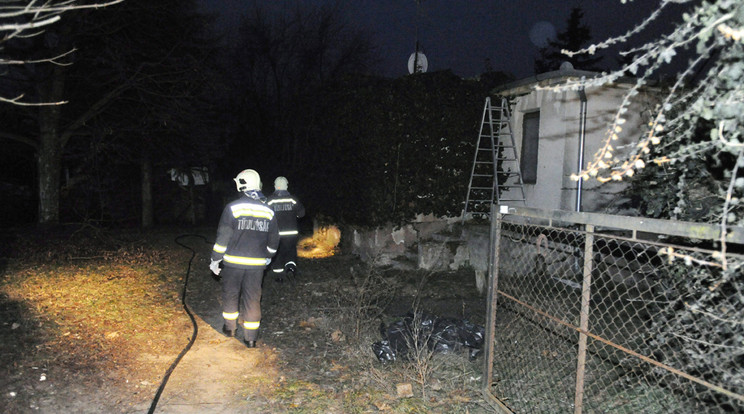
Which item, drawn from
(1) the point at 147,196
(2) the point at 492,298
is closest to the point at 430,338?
(2) the point at 492,298

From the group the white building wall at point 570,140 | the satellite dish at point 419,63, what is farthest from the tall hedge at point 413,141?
the satellite dish at point 419,63

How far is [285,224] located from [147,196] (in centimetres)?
1134

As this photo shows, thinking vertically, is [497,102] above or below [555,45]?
below

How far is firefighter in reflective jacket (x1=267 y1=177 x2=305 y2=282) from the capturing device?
851 centimetres

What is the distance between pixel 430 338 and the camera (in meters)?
5.33

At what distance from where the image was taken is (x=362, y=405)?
14.1 feet

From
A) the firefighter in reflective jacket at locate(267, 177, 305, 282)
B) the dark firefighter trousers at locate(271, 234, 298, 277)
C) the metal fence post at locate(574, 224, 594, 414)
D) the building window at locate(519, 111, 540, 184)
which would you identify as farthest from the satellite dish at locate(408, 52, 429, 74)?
the metal fence post at locate(574, 224, 594, 414)

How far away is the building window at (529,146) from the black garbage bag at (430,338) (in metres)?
5.22

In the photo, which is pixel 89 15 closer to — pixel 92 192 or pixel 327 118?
pixel 327 118

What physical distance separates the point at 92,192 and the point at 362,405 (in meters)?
18.1

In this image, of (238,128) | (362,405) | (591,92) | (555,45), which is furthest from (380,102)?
(555,45)

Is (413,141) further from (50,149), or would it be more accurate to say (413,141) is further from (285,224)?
(50,149)

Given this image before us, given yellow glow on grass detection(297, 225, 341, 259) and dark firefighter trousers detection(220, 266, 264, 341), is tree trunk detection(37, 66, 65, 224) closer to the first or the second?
yellow glow on grass detection(297, 225, 341, 259)

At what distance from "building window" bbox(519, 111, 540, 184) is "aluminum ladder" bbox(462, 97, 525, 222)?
20 cm
